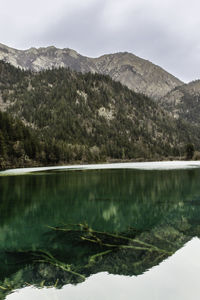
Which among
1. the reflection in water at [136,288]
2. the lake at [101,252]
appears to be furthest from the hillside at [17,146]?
the reflection in water at [136,288]

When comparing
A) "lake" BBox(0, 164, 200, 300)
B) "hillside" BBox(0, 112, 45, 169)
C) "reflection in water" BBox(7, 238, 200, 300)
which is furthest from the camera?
"hillside" BBox(0, 112, 45, 169)

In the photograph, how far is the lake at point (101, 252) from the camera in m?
8.38

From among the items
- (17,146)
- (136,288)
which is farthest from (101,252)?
(17,146)

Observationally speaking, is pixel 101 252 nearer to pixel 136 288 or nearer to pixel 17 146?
pixel 136 288

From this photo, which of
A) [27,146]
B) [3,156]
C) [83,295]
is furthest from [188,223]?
[27,146]

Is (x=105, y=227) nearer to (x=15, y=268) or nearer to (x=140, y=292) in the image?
(x=15, y=268)

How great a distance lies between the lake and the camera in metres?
8.38

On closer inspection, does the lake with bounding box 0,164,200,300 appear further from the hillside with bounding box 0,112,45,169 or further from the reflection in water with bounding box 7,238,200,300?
the hillside with bounding box 0,112,45,169

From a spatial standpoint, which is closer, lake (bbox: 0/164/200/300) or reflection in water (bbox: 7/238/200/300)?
reflection in water (bbox: 7/238/200/300)

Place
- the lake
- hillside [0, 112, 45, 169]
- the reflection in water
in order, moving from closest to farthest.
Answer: the reflection in water, the lake, hillside [0, 112, 45, 169]

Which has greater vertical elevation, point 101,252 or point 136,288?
point 136,288

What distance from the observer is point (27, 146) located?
395 feet

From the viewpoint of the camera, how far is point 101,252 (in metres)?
11.8

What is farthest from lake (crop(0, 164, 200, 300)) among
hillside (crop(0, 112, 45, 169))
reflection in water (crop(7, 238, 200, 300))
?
hillside (crop(0, 112, 45, 169))
